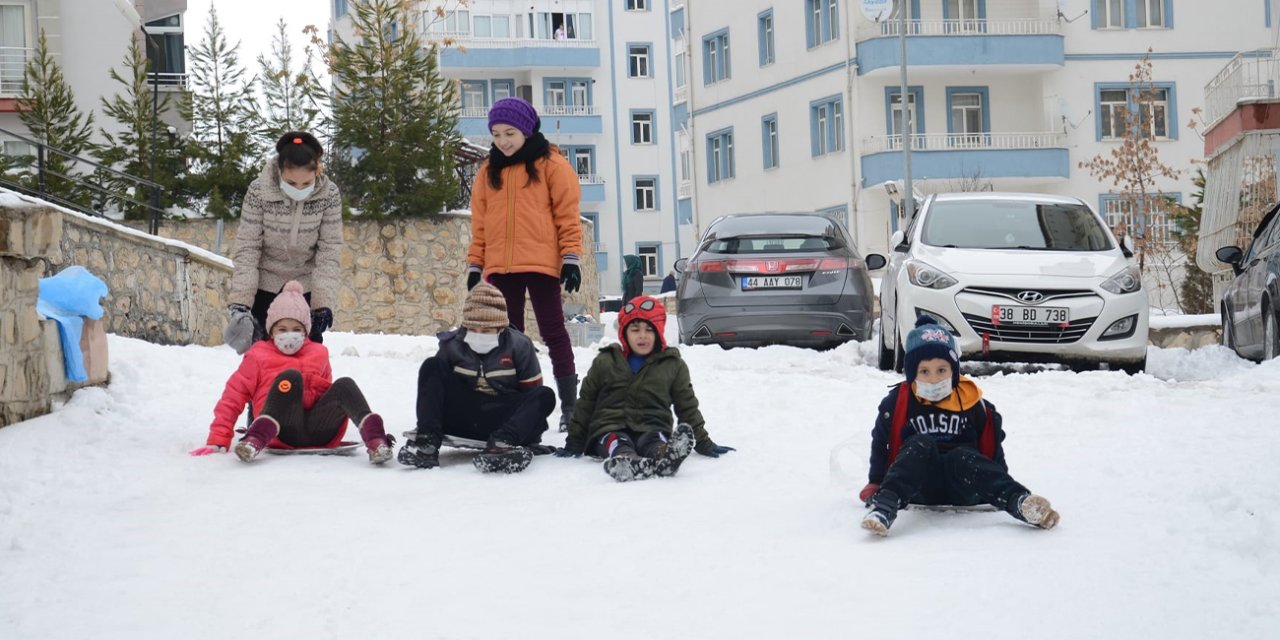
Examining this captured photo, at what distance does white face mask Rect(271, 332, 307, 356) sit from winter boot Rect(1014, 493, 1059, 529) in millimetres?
3798

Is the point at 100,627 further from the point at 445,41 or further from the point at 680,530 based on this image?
the point at 445,41

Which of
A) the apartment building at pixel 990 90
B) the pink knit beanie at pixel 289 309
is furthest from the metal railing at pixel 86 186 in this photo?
the apartment building at pixel 990 90

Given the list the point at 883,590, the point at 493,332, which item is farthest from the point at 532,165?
the point at 883,590

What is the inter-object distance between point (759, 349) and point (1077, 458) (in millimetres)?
7036

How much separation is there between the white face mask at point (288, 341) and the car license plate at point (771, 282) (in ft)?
23.3

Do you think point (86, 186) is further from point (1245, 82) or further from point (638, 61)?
point (638, 61)

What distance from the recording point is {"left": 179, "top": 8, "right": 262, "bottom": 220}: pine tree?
890 inches

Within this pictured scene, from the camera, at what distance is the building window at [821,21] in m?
40.3

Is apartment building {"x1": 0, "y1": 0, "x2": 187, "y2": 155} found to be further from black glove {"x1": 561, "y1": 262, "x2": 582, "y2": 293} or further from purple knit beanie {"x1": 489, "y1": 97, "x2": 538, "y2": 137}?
black glove {"x1": 561, "y1": 262, "x2": 582, "y2": 293}

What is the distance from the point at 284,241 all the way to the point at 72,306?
1.58 meters

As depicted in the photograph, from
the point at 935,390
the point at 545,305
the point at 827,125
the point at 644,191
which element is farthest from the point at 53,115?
the point at 644,191

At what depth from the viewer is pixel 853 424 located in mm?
8711

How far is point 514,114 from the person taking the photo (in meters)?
8.23

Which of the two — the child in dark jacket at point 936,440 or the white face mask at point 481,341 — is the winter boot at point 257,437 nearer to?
the white face mask at point 481,341
